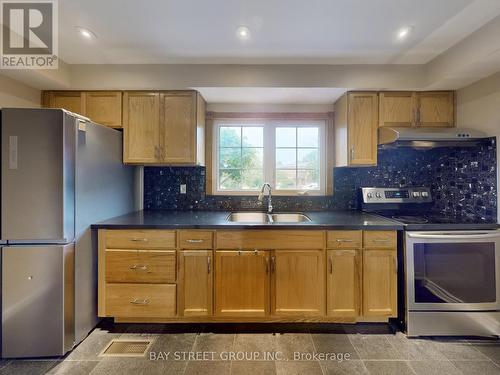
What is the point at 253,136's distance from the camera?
9.50 ft

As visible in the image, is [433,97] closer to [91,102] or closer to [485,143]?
[485,143]

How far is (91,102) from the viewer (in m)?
2.44

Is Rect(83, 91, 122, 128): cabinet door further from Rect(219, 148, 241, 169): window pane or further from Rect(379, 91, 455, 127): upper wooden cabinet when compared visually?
Rect(379, 91, 455, 127): upper wooden cabinet

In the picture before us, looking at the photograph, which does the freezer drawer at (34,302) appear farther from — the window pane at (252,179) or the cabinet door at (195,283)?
the window pane at (252,179)

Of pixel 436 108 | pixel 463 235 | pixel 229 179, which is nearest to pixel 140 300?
pixel 229 179

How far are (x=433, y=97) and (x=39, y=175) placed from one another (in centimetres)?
332

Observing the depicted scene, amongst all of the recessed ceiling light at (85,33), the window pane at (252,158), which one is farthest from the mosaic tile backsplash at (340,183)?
the recessed ceiling light at (85,33)

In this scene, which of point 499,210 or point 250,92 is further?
point 250,92

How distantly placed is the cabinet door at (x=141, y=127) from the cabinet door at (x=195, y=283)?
99 centimetres

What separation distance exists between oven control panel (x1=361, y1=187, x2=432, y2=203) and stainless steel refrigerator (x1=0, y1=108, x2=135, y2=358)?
2.65m

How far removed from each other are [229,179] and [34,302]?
190cm

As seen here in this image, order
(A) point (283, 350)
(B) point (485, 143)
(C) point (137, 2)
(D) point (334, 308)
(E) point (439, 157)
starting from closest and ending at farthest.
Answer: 1. (C) point (137, 2)
2. (A) point (283, 350)
3. (D) point (334, 308)
4. (B) point (485, 143)
5. (E) point (439, 157)

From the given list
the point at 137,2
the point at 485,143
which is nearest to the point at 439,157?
the point at 485,143

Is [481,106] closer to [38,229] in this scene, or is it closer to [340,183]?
[340,183]
